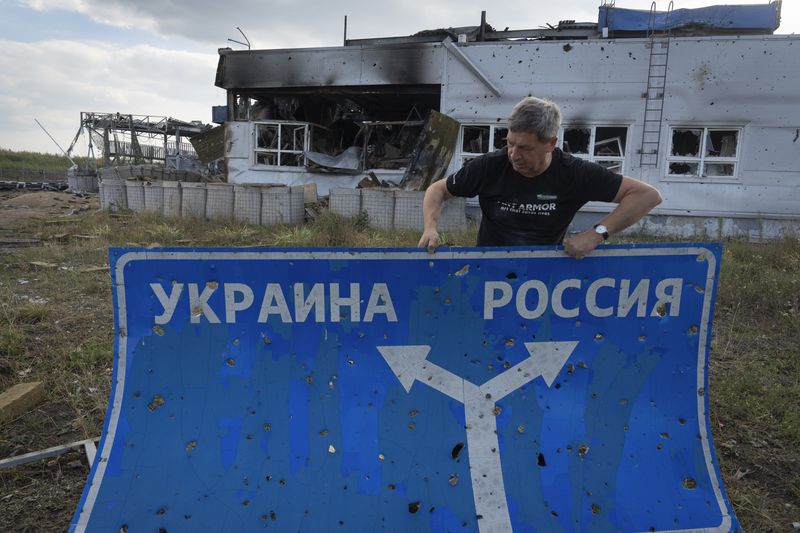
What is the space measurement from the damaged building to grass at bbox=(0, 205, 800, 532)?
3.95 meters

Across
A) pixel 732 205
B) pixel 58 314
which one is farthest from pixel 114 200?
pixel 732 205

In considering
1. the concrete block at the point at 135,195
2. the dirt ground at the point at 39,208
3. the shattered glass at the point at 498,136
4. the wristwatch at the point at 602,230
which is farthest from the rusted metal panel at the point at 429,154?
the wristwatch at the point at 602,230

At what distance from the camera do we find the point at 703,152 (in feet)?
39.7

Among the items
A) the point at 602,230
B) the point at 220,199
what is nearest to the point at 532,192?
the point at 602,230

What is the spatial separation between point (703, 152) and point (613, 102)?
250 centimetres

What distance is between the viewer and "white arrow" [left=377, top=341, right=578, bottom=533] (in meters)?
2.12

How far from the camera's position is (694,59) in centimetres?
1163

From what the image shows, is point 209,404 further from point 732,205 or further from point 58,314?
point 732,205

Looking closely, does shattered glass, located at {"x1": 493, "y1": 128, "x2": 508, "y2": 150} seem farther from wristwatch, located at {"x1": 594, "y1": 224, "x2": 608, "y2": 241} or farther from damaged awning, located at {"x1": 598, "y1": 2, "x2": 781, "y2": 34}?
wristwatch, located at {"x1": 594, "y1": 224, "x2": 608, "y2": 241}

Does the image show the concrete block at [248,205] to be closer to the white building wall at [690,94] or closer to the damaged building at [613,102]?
the damaged building at [613,102]

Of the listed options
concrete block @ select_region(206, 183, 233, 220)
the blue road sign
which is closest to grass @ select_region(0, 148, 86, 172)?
concrete block @ select_region(206, 183, 233, 220)

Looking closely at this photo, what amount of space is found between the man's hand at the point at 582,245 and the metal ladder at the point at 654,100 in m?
11.6

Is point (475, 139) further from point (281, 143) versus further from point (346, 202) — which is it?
point (281, 143)

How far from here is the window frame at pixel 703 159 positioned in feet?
38.9
